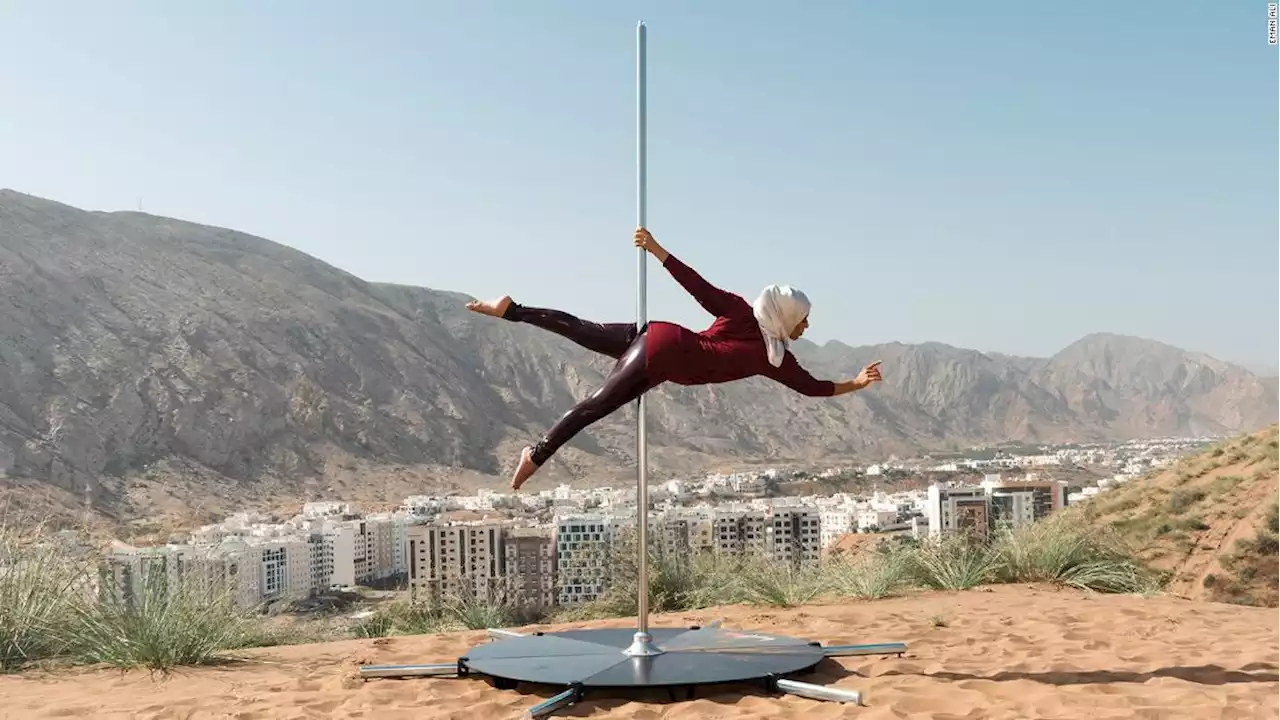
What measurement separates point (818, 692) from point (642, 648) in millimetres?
1090

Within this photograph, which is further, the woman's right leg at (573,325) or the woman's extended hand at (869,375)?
the woman's extended hand at (869,375)

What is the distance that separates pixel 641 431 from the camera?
571 cm

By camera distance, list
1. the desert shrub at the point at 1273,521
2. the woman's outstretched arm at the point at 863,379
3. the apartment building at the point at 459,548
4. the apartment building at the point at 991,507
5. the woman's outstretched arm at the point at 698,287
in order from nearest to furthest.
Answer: the woman's outstretched arm at the point at 698,287 → the woman's outstretched arm at the point at 863,379 → the apartment building at the point at 991,507 → the desert shrub at the point at 1273,521 → the apartment building at the point at 459,548

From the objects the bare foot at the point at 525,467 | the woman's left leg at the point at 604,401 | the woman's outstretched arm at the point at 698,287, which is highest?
the woman's outstretched arm at the point at 698,287

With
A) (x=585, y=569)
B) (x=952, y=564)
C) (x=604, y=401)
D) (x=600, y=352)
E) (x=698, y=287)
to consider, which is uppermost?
(x=698, y=287)

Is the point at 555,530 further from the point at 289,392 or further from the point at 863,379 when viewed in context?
the point at 289,392

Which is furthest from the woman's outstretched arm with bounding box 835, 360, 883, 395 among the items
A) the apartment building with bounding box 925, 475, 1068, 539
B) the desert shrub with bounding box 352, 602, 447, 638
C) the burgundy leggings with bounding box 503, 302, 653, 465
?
the apartment building with bounding box 925, 475, 1068, 539

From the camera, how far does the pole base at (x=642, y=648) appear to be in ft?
18.8

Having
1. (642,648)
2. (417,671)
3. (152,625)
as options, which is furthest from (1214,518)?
(152,625)

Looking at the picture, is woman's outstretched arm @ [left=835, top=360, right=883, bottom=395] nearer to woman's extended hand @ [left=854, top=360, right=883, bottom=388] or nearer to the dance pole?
woman's extended hand @ [left=854, top=360, right=883, bottom=388]

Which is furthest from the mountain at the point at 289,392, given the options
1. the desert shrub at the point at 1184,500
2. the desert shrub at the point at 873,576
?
the desert shrub at the point at 873,576

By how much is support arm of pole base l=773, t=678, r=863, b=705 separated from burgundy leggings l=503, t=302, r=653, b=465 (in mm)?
1560

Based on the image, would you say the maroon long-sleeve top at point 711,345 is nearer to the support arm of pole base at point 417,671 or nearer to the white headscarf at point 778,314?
the white headscarf at point 778,314

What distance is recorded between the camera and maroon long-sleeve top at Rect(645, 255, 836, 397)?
5301 millimetres
